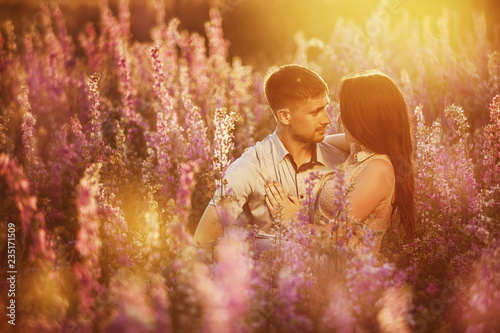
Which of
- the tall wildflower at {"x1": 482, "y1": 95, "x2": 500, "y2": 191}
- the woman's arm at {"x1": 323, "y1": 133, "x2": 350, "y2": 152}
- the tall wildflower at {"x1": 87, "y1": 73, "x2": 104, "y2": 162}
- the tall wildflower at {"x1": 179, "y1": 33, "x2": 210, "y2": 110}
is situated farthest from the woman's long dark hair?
the tall wildflower at {"x1": 179, "y1": 33, "x2": 210, "y2": 110}

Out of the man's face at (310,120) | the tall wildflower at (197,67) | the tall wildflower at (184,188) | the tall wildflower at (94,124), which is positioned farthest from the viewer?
the tall wildflower at (197,67)

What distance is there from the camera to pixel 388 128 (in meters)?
3.29

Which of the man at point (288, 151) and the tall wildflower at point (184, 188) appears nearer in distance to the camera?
the tall wildflower at point (184, 188)

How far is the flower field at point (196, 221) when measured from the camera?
2.01 metres

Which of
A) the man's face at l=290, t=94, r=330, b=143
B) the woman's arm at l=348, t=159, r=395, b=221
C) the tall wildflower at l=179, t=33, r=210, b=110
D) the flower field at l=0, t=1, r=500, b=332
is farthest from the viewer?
the tall wildflower at l=179, t=33, r=210, b=110

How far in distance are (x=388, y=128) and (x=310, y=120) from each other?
545mm

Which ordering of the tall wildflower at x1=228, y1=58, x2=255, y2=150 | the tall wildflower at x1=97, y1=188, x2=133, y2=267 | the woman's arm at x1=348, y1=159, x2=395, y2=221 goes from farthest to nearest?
the tall wildflower at x1=228, y1=58, x2=255, y2=150, the woman's arm at x1=348, y1=159, x2=395, y2=221, the tall wildflower at x1=97, y1=188, x2=133, y2=267

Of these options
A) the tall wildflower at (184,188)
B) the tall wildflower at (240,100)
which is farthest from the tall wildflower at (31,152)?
the tall wildflower at (184,188)

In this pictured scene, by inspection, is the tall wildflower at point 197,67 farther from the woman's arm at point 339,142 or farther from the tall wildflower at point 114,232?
the tall wildflower at point 114,232

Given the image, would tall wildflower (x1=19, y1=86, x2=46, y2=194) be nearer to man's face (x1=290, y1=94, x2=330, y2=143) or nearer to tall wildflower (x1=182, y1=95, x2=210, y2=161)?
tall wildflower (x1=182, y1=95, x2=210, y2=161)

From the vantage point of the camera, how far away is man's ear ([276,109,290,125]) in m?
3.72

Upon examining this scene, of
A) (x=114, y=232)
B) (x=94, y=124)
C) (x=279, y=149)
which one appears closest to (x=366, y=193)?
(x=279, y=149)

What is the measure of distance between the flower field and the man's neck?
15.6 inches

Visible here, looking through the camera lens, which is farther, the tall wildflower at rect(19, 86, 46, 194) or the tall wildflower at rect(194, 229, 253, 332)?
the tall wildflower at rect(19, 86, 46, 194)
